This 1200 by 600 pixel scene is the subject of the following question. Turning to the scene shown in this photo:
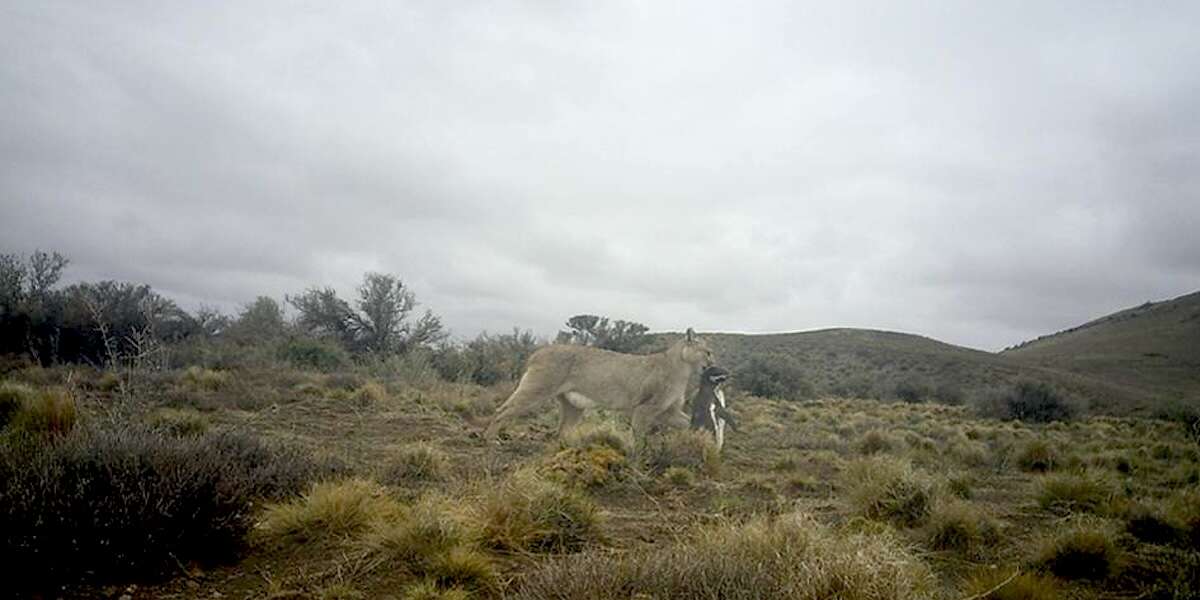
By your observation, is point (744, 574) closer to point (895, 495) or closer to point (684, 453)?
point (895, 495)

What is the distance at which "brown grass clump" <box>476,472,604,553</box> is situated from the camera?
15.8 feet

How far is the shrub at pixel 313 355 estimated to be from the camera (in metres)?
22.2

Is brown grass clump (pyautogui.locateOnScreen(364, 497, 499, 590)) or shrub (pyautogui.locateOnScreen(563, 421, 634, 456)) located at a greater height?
shrub (pyautogui.locateOnScreen(563, 421, 634, 456))

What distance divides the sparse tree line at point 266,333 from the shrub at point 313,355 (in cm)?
3

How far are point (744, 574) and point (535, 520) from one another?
2019mm

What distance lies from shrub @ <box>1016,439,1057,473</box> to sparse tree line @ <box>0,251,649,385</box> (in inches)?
604

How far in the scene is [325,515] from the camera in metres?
4.98

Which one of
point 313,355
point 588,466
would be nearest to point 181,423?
point 588,466

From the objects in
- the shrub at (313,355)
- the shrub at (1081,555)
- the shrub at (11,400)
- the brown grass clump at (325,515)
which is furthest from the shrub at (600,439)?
the shrub at (313,355)

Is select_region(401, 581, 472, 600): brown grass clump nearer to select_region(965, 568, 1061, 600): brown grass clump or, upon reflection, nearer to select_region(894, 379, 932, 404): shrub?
select_region(965, 568, 1061, 600): brown grass clump

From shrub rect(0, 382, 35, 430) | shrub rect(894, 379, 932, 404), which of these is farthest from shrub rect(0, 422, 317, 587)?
shrub rect(894, 379, 932, 404)

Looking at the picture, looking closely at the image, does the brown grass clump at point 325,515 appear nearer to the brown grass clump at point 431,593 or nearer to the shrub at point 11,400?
the brown grass clump at point 431,593

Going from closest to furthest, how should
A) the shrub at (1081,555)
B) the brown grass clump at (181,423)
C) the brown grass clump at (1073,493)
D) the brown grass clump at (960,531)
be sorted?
1. the shrub at (1081,555)
2. the brown grass clump at (960,531)
3. the brown grass clump at (1073,493)
4. the brown grass clump at (181,423)

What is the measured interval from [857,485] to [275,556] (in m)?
5.75
